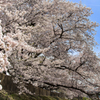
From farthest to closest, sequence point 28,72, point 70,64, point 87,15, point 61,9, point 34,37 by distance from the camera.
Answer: point 70,64 → point 87,15 → point 61,9 → point 34,37 → point 28,72

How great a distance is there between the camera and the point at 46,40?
31.6 ft

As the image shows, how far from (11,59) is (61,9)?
5.27 metres

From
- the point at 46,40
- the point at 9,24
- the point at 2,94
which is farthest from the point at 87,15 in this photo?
the point at 2,94

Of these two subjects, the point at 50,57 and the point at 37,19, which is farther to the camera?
the point at 50,57

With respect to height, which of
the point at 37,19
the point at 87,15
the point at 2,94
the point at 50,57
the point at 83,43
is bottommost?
the point at 2,94

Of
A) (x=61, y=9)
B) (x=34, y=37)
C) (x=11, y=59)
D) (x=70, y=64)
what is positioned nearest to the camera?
(x=11, y=59)

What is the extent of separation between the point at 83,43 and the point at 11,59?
5872 mm

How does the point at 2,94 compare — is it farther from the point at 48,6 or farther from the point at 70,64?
the point at 48,6

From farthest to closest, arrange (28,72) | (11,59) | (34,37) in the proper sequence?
(34,37), (28,72), (11,59)

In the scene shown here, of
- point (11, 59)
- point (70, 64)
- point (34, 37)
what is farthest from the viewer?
point (70, 64)

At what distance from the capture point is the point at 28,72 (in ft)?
26.7

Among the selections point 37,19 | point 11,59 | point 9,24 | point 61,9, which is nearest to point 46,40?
point 37,19

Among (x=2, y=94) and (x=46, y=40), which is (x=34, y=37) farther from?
(x=2, y=94)

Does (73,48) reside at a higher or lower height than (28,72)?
higher
